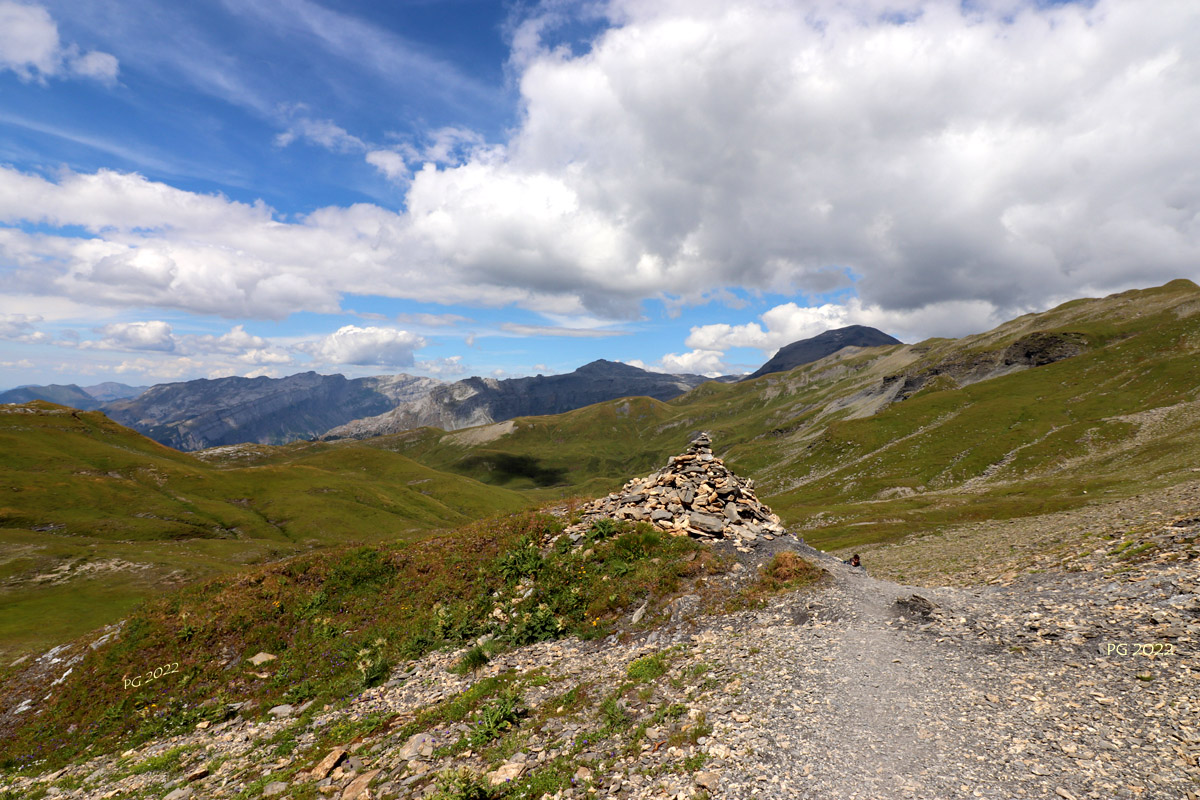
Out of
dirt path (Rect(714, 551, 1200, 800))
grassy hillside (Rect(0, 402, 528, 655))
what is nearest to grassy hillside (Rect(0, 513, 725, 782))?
grassy hillside (Rect(0, 402, 528, 655))

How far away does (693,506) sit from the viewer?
1133 inches

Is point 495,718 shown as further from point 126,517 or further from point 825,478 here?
point 126,517

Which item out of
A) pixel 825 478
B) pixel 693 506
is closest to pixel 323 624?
pixel 693 506

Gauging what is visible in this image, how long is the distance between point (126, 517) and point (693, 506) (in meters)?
148

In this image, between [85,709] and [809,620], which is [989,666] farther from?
[85,709]

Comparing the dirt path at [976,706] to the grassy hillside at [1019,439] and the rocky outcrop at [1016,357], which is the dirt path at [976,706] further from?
the rocky outcrop at [1016,357]

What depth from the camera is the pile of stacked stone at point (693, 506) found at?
2702cm

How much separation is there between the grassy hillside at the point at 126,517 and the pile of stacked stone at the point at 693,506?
631 inches

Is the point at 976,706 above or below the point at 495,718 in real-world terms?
above

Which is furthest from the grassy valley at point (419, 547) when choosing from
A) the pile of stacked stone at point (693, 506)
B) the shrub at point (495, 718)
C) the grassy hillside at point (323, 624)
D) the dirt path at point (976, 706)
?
the dirt path at point (976, 706)

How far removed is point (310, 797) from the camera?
12.9m

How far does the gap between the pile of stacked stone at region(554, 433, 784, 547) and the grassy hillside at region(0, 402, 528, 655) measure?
52.6ft

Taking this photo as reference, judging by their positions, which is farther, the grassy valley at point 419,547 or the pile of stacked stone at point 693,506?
the pile of stacked stone at point 693,506

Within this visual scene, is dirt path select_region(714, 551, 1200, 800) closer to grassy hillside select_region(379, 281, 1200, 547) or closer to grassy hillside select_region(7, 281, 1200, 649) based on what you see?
grassy hillside select_region(7, 281, 1200, 649)
